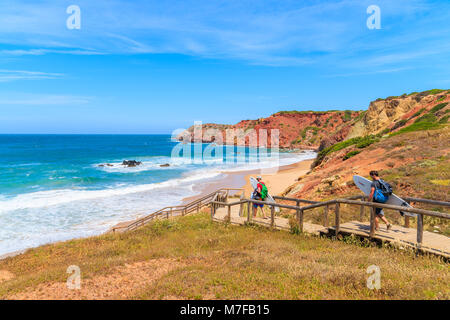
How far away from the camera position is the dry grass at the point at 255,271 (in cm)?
474

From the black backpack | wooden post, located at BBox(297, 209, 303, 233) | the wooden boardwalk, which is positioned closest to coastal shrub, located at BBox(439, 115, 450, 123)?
the wooden boardwalk

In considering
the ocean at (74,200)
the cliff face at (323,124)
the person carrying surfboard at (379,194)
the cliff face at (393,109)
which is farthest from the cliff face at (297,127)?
the person carrying surfboard at (379,194)

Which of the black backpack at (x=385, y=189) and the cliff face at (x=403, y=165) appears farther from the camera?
the cliff face at (x=403, y=165)

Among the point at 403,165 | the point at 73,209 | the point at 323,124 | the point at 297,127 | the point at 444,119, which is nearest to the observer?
the point at 403,165

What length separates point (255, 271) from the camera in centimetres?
585

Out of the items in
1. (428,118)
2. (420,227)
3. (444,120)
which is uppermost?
(428,118)

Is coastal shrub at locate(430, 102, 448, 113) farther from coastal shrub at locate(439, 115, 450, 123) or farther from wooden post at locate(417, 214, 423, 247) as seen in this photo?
wooden post at locate(417, 214, 423, 247)

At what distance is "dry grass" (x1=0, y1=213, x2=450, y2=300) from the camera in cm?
474

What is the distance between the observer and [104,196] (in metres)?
28.8
